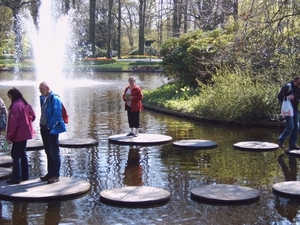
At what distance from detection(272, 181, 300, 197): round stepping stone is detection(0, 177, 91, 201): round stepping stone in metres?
2.78

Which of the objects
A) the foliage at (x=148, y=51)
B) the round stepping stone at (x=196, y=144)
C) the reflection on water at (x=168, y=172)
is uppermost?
the foliage at (x=148, y=51)

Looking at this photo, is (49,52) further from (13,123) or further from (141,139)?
(13,123)

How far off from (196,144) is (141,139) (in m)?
1.29

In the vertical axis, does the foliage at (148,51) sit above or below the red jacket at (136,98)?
above

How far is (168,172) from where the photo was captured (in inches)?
359

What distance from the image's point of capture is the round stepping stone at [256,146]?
1105 centimetres

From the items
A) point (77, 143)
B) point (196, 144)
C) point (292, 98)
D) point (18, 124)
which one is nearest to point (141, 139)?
point (196, 144)

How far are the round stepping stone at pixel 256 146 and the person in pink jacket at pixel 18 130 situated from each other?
16.1 feet

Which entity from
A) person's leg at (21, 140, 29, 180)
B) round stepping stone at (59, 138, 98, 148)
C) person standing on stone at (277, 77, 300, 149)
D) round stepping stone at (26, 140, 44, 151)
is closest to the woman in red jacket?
round stepping stone at (59, 138, 98, 148)

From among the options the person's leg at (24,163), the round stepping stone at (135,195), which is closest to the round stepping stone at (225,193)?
the round stepping stone at (135,195)

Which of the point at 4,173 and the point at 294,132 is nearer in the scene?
the point at 4,173

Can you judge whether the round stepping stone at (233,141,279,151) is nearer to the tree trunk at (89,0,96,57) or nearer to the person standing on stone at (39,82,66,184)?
the person standing on stone at (39,82,66,184)

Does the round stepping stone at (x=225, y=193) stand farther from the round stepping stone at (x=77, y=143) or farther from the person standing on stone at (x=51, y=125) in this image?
the round stepping stone at (x=77, y=143)

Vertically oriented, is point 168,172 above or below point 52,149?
below
